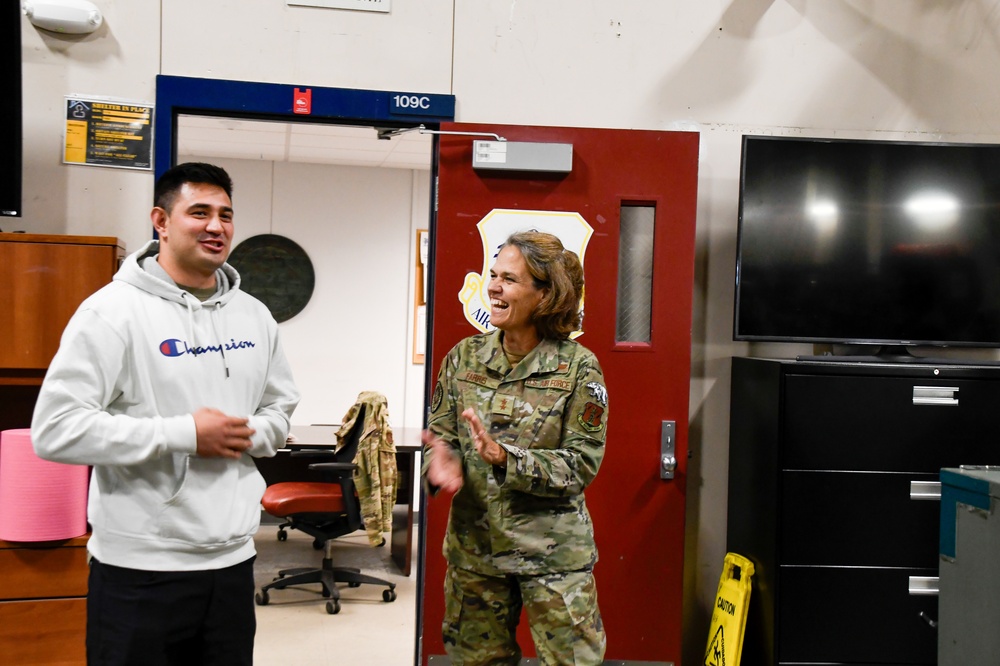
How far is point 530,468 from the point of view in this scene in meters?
1.83

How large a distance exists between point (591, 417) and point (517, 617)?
541 mm

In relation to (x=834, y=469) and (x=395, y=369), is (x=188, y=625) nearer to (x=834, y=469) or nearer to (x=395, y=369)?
(x=834, y=469)

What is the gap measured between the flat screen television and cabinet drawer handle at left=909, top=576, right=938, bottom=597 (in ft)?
2.73

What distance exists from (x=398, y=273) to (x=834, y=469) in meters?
4.57

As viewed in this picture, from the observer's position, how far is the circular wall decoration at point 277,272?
651 cm

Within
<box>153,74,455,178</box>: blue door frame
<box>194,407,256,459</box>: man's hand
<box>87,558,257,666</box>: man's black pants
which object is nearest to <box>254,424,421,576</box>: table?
<box>153,74,455,178</box>: blue door frame

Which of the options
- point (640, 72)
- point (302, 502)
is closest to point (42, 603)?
point (302, 502)

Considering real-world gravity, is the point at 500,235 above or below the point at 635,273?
above

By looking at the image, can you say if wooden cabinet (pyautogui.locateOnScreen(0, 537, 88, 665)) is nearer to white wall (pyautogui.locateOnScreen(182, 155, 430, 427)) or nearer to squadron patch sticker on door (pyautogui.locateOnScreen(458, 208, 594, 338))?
squadron patch sticker on door (pyautogui.locateOnScreen(458, 208, 594, 338))

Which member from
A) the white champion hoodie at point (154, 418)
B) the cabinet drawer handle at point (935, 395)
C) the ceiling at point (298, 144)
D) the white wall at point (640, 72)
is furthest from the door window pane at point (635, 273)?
the ceiling at point (298, 144)

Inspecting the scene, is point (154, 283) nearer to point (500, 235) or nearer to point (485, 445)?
point (485, 445)

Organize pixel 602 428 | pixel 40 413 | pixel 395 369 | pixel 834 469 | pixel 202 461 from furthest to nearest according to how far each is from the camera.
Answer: pixel 395 369, pixel 834 469, pixel 602 428, pixel 202 461, pixel 40 413

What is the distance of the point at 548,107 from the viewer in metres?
3.10

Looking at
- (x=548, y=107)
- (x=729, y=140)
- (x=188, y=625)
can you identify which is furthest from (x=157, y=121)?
(x=729, y=140)
